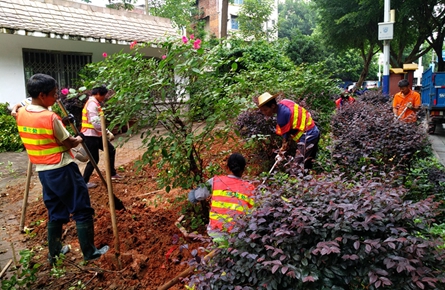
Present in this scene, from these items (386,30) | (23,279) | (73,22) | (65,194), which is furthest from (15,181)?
(386,30)

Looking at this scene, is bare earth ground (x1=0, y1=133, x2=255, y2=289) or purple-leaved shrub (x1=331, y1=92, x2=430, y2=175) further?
purple-leaved shrub (x1=331, y1=92, x2=430, y2=175)

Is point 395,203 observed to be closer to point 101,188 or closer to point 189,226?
point 189,226

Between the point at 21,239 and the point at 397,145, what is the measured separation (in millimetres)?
4265

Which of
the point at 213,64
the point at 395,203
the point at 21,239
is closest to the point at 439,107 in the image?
the point at 213,64

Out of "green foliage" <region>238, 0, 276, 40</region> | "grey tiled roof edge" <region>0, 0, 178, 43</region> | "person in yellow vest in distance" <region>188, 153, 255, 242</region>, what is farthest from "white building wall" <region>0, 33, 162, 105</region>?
"green foliage" <region>238, 0, 276, 40</region>

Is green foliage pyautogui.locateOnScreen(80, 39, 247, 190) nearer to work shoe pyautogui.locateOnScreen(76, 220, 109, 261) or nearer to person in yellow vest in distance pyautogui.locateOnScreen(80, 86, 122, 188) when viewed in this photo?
work shoe pyautogui.locateOnScreen(76, 220, 109, 261)

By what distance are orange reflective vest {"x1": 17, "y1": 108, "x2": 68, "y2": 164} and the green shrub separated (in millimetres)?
6334

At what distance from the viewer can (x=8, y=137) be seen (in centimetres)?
875

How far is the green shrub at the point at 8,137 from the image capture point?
28.4 ft

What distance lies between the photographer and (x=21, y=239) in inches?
160

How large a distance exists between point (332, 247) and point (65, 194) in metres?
2.50

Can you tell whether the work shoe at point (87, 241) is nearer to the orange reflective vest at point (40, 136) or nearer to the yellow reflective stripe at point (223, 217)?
the orange reflective vest at point (40, 136)

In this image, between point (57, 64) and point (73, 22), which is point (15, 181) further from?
point (73, 22)

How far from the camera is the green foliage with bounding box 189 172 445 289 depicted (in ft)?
5.44
